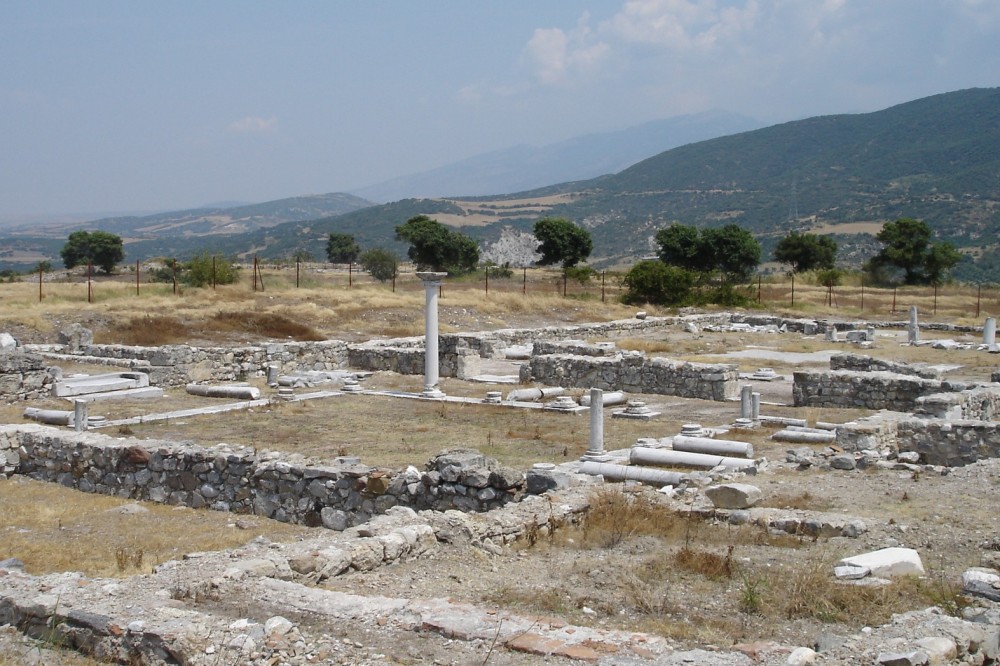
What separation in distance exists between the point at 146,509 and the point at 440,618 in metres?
7.09

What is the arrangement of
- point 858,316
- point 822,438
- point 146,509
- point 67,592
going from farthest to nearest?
1. point 858,316
2. point 822,438
3. point 146,509
4. point 67,592

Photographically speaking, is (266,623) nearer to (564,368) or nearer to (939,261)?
(564,368)

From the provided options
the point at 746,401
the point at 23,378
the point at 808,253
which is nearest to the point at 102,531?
the point at 23,378

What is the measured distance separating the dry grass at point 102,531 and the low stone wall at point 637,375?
11720 millimetres

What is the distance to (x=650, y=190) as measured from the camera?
156125 millimetres

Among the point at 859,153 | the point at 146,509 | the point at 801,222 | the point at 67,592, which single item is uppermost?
the point at 859,153

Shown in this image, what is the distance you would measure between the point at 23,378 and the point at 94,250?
55452 mm

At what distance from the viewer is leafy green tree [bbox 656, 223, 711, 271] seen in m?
70.7

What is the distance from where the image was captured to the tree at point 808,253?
7505cm

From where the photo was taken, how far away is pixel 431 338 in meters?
22.4

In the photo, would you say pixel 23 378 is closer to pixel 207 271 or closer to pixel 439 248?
pixel 207 271

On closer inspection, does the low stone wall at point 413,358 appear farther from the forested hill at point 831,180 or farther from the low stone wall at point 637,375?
the forested hill at point 831,180

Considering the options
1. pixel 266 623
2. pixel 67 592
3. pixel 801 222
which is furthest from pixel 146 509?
pixel 801 222

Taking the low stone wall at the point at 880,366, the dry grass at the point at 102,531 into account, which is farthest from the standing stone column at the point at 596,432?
the low stone wall at the point at 880,366
